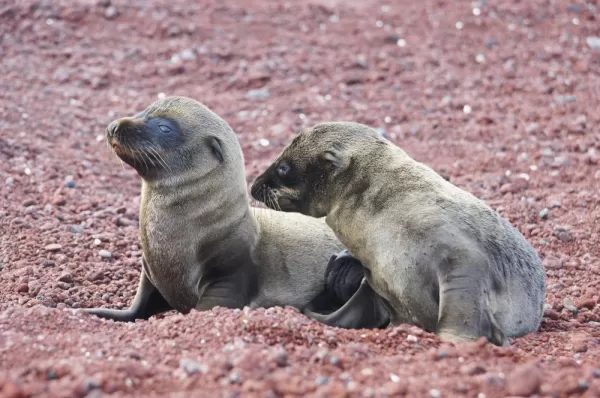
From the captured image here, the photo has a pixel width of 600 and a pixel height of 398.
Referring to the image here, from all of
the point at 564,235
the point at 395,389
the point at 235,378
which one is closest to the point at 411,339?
the point at 395,389

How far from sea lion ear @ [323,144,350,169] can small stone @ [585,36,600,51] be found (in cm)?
824

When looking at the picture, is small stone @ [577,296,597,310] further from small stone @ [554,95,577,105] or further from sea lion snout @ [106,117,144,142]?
small stone @ [554,95,577,105]

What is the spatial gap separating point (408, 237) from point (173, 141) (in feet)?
5.73

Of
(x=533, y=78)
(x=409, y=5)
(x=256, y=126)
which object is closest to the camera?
(x=256, y=126)

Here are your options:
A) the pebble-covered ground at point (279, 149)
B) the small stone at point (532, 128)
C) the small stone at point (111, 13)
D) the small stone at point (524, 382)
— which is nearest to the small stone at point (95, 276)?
the pebble-covered ground at point (279, 149)

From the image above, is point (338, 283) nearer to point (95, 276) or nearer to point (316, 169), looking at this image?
point (316, 169)

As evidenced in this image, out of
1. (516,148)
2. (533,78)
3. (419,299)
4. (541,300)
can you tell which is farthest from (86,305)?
(533,78)

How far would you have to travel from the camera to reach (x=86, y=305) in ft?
22.5

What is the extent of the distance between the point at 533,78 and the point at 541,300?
715cm

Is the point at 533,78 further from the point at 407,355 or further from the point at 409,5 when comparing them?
the point at 407,355

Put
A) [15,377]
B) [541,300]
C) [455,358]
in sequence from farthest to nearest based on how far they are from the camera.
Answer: [541,300], [455,358], [15,377]

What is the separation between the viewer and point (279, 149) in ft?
36.3

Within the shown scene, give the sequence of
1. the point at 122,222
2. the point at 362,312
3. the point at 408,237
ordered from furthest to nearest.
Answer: the point at 122,222 < the point at 362,312 < the point at 408,237

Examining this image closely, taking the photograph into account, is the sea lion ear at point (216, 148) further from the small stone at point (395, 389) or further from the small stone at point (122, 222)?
the small stone at point (395, 389)
